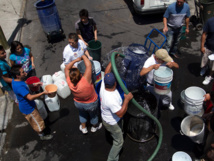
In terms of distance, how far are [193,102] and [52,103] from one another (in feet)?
10.4

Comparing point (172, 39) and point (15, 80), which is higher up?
point (15, 80)

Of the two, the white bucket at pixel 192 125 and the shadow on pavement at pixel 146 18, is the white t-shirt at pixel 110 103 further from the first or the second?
the shadow on pavement at pixel 146 18

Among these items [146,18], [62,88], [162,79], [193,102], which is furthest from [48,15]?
[193,102]

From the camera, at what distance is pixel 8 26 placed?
832 cm

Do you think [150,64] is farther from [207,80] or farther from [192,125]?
[207,80]

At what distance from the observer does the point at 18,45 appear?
13.2ft

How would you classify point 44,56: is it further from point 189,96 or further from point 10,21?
point 189,96

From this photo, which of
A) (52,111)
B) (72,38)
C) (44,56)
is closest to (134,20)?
(44,56)

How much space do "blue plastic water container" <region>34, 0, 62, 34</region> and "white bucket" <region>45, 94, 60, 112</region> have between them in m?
3.34

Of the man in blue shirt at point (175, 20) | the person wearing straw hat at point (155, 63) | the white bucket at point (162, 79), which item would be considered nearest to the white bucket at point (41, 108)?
the person wearing straw hat at point (155, 63)

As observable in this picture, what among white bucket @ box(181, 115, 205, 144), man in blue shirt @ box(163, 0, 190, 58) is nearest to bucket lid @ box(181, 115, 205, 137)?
white bucket @ box(181, 115, 205, 144)

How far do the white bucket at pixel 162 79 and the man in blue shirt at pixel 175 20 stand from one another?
1.91m

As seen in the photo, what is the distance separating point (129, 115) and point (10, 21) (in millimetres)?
7745

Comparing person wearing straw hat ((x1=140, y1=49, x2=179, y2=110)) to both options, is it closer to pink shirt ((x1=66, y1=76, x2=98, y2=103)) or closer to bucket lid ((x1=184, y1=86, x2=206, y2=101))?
bucket lid ((x1=184, y1=86, x2=206, y2=101))
